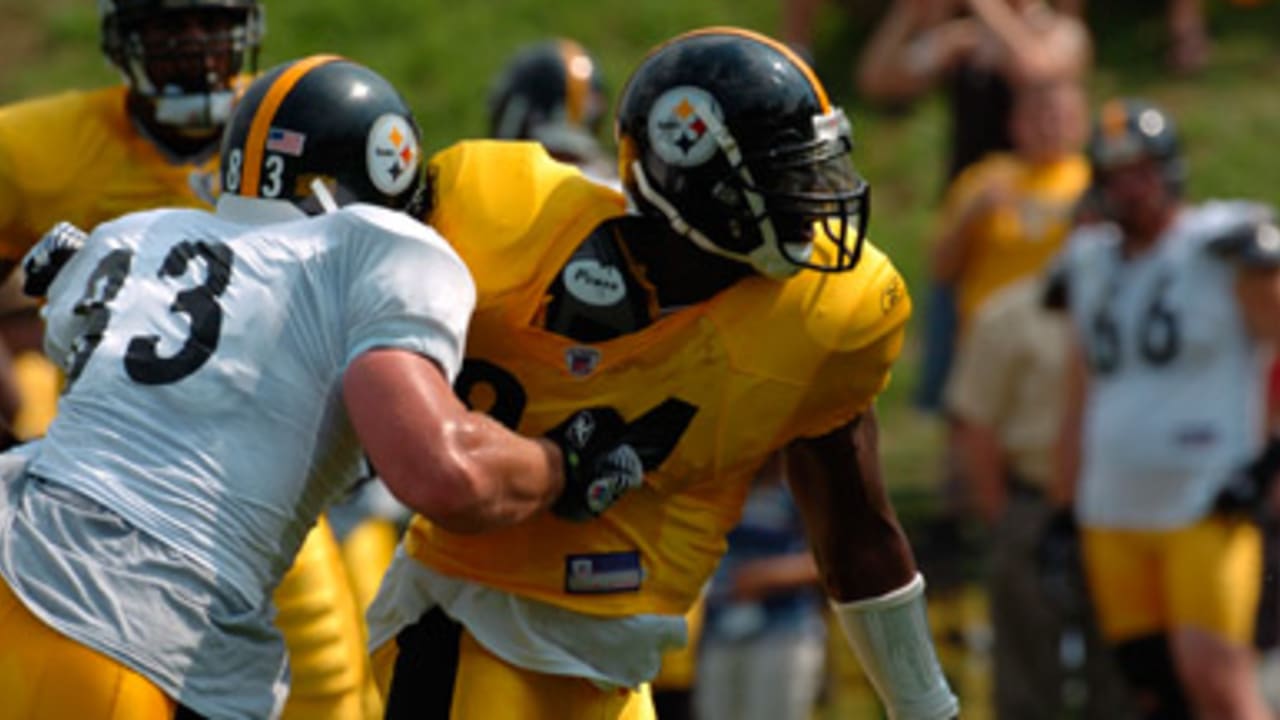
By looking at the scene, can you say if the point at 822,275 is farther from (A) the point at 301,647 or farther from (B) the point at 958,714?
(A) the point at 301,647

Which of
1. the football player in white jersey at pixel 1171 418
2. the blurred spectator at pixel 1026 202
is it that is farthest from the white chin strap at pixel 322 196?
the blurred spectator at pixel 1026 202

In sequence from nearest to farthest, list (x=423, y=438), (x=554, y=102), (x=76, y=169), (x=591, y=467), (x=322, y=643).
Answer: (x=423, y=438) < (x=591, y=467) < (x=322, y=643) < (x=76, y=169) < (x=554, y=102)

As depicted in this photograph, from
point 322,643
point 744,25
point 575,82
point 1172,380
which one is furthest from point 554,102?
point 744,25

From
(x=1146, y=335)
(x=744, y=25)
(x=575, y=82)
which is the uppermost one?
(x=575, y=82)

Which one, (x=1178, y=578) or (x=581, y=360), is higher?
(x=581, y=360)

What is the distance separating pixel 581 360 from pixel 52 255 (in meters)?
0.84

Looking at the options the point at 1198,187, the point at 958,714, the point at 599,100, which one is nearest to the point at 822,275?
the point at 958,714

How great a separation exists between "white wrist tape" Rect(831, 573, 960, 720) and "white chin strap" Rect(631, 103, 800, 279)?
0.63 metres

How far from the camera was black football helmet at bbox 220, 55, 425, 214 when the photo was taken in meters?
4.24

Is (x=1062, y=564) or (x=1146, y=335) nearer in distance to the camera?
(x=1146, y=335)

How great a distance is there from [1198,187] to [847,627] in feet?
29.3

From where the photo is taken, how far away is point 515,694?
4316mm

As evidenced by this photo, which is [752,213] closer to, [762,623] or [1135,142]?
[1135,142]

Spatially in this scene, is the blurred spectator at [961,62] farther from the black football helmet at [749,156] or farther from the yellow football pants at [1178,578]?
the black football helmet at [749,156]
